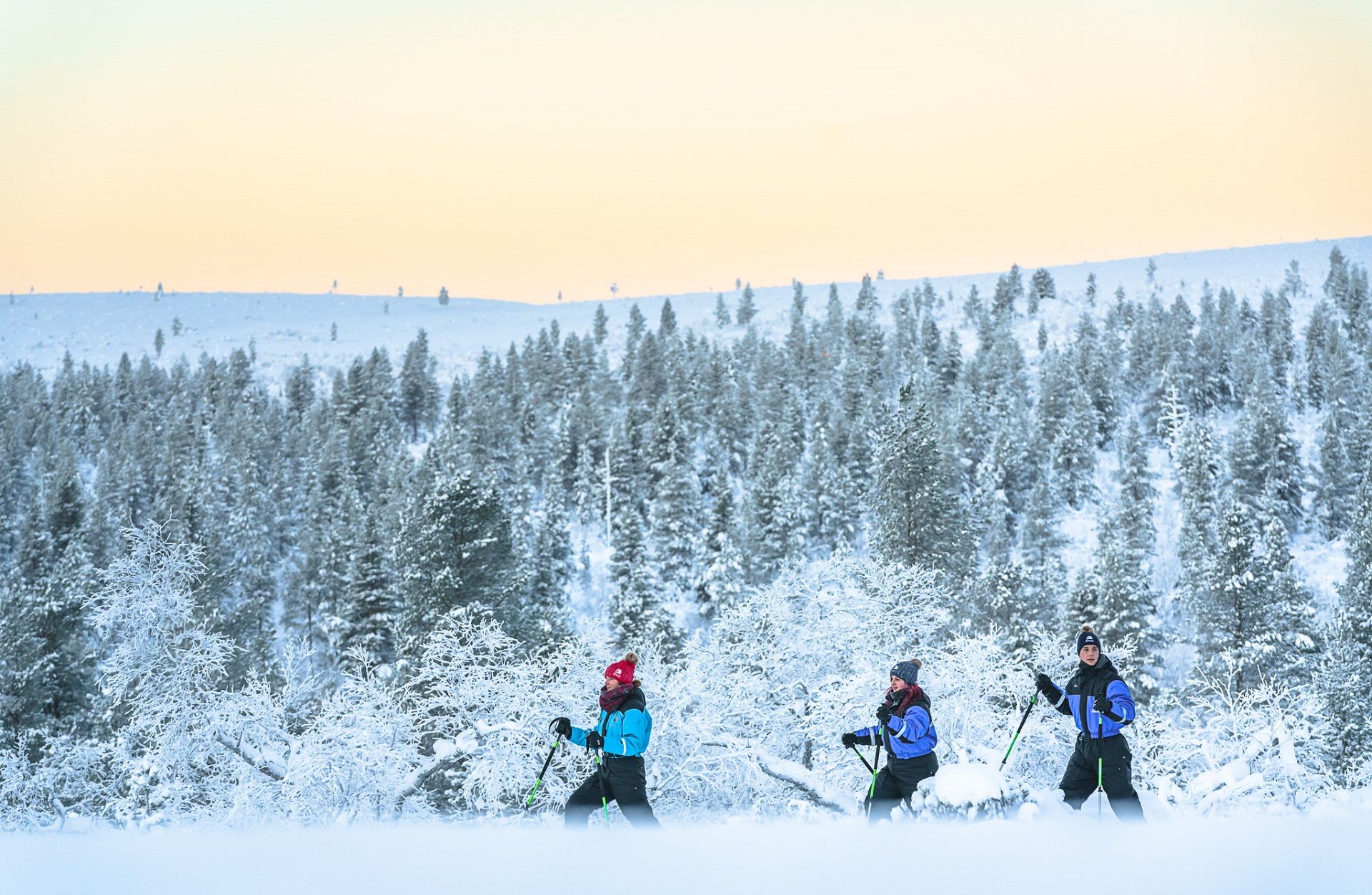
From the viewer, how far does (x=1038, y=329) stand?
119 m

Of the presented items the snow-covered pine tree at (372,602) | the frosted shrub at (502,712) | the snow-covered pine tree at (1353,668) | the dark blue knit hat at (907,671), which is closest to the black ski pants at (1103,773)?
the dark blue knit hat at (907,671)

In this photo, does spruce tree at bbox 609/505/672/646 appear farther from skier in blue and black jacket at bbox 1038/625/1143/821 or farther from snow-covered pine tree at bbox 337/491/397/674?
skier in blue and black jacket at bbox 1038/625/1143/821

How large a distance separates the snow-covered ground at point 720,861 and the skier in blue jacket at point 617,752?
2712 mm

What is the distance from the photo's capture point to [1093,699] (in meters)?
7.92

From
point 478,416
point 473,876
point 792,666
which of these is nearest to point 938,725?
point 792,666

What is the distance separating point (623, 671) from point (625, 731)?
0.50m

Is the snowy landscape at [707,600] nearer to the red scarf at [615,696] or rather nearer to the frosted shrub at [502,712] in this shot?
the frosted shrub at [502,712]

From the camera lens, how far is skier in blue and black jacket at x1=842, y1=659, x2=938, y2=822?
7980 millimetres

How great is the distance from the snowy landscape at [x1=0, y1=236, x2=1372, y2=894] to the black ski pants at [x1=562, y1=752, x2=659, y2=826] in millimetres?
303

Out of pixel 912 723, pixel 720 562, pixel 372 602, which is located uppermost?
pixel 912 723

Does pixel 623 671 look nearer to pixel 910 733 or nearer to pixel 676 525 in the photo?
pixel 910 733

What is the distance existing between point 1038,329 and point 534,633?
3983 inches

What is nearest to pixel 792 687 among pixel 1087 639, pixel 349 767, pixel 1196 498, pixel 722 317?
pixel 349 767

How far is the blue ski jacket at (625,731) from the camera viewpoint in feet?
26.3
